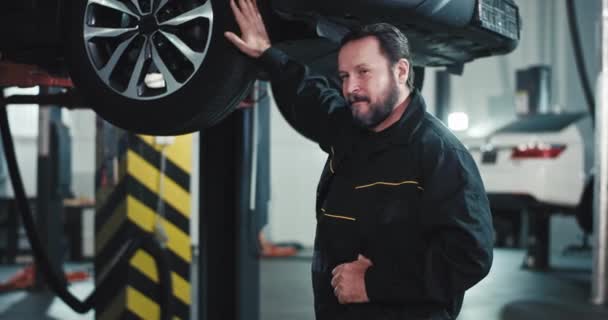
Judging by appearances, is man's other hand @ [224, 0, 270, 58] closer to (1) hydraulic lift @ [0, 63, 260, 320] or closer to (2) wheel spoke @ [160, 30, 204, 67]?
(2) wheel spoke @ [160, 30, 204, 67]

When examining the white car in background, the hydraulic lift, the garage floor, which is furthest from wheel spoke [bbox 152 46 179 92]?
the white car in background

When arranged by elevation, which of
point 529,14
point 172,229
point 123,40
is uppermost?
point 529,14

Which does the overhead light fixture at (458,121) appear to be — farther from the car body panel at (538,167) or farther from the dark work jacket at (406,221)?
the dark work jacket at (406,221)

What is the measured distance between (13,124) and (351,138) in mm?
7838

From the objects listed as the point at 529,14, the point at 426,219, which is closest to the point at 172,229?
the point at 426,219

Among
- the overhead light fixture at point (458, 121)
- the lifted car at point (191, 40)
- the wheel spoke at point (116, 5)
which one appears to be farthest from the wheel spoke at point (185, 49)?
the overhead light fixture at point (458, 121)

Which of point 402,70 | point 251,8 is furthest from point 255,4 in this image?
point 402,70

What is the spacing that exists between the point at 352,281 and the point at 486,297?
15.3 ft

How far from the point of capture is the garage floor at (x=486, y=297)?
17.5ft

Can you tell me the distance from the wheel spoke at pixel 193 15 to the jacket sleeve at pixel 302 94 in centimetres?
22

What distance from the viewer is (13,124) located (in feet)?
28.9

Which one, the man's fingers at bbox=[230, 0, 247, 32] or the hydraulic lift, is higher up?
the man's fingers at bbox=[230, 0, 247, 32]

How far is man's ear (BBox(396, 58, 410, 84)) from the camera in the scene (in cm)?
173

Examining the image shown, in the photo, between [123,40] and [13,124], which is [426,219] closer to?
[123,40]
